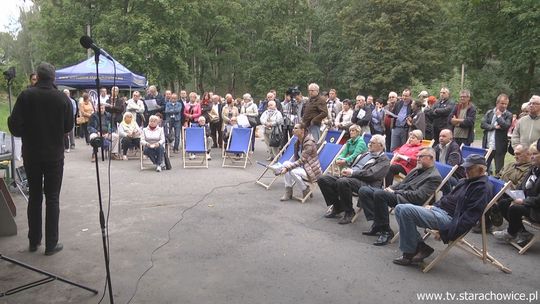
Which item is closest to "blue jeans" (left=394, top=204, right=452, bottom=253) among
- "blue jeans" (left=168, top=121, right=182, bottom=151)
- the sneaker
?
the sneaker

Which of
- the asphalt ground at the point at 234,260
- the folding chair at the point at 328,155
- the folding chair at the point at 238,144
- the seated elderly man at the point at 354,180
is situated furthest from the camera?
the folding chair at the point at 238,144

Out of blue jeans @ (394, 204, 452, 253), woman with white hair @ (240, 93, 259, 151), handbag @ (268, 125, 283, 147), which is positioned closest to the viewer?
blue jeans @ (394, 204, 452, 253)

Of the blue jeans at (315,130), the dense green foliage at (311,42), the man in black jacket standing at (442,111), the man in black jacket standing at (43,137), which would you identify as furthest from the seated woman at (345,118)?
the dense green foliage at (311,42)

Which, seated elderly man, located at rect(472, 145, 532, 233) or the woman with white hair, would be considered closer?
seated elderly man, located at rect(472, 145, 532, 233)

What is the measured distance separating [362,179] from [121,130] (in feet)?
22.4

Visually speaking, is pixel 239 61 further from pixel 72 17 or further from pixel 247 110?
pixel 247 110

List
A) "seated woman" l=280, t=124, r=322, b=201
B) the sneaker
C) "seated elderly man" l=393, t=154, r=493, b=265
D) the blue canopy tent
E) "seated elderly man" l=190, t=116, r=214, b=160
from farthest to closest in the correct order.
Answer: the blue canopy tent → "seated elderly man" l=190, t=116, r=214, b=160 → "seated woman" l=280, t=124, r=322, b=201 → the sneaker → "seated elderly man" l=393, t=154, r=493, b=265

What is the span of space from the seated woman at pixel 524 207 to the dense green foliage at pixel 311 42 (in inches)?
736

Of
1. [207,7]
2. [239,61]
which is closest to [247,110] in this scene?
[207,7]

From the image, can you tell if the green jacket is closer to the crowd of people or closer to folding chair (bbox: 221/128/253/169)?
the crowd of people

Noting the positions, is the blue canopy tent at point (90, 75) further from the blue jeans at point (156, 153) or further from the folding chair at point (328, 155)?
the folding chair at point (328, 155)

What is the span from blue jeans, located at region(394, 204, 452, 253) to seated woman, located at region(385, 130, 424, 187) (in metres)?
2.42

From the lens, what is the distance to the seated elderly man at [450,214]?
161 inches

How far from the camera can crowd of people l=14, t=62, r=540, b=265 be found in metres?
4.38
